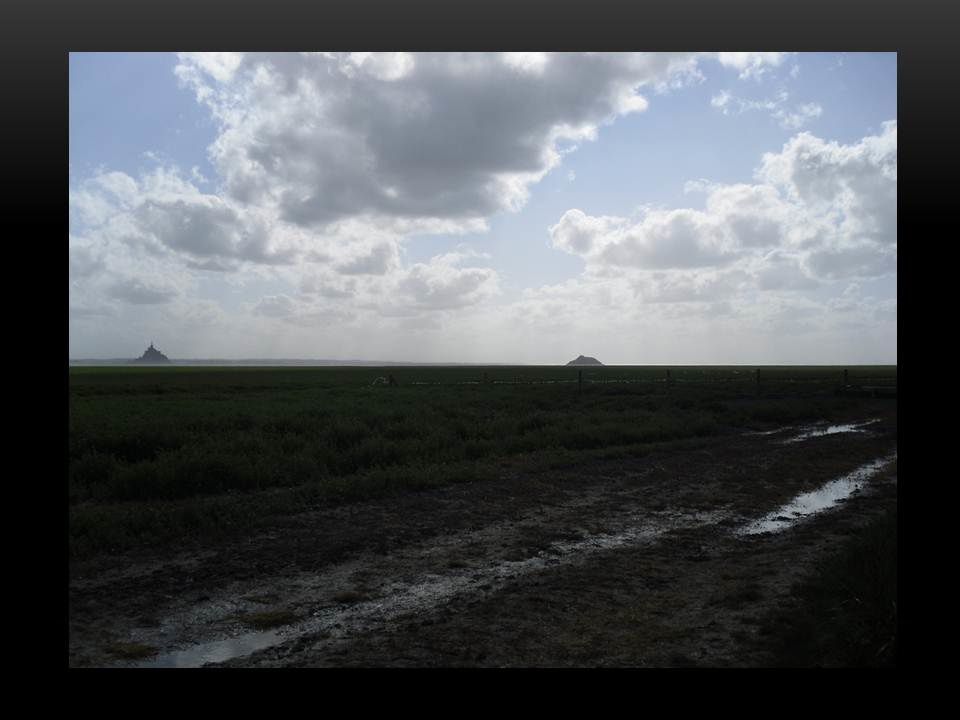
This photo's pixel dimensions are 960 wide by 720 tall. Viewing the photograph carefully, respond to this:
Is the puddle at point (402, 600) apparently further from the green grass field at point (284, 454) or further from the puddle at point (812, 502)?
the green grass field at point (284, 454)

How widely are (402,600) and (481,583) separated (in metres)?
0.95

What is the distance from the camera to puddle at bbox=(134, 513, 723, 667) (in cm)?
496

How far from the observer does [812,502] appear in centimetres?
1090

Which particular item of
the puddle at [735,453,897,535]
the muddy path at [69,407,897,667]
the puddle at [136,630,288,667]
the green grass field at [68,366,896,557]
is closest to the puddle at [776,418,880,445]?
the green grass field at [68,366,896,557]

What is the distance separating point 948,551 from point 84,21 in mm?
5736

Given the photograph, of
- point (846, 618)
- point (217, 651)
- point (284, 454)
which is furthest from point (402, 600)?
point (284, 454)

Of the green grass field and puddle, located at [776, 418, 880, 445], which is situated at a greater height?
the green grass field

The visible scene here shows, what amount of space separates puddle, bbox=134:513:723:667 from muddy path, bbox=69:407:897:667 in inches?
0.9

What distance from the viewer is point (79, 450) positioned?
505 inches

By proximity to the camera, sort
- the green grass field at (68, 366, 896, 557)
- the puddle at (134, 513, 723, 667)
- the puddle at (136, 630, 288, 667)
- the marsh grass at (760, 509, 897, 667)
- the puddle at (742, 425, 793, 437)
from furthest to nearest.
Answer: the puddle at (742, 425, 793, 437) → the green grass field at (68, 366, 896, 557) → the puddle at (134, 513, 723, 667) → the puddle at (136, 630, 288, 667) → the marsh grass at (760, 509, 897, 667)

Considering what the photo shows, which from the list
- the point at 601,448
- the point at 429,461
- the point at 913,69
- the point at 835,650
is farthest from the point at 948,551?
the point at 601,448

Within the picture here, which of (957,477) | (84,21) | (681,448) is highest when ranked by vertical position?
(84,21)

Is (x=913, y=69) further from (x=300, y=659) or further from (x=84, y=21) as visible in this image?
(x=300, y=659)

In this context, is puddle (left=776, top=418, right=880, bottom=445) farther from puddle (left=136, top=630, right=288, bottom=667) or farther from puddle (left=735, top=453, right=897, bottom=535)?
puddle (left=136, top=630, right=288, bottom=667)
